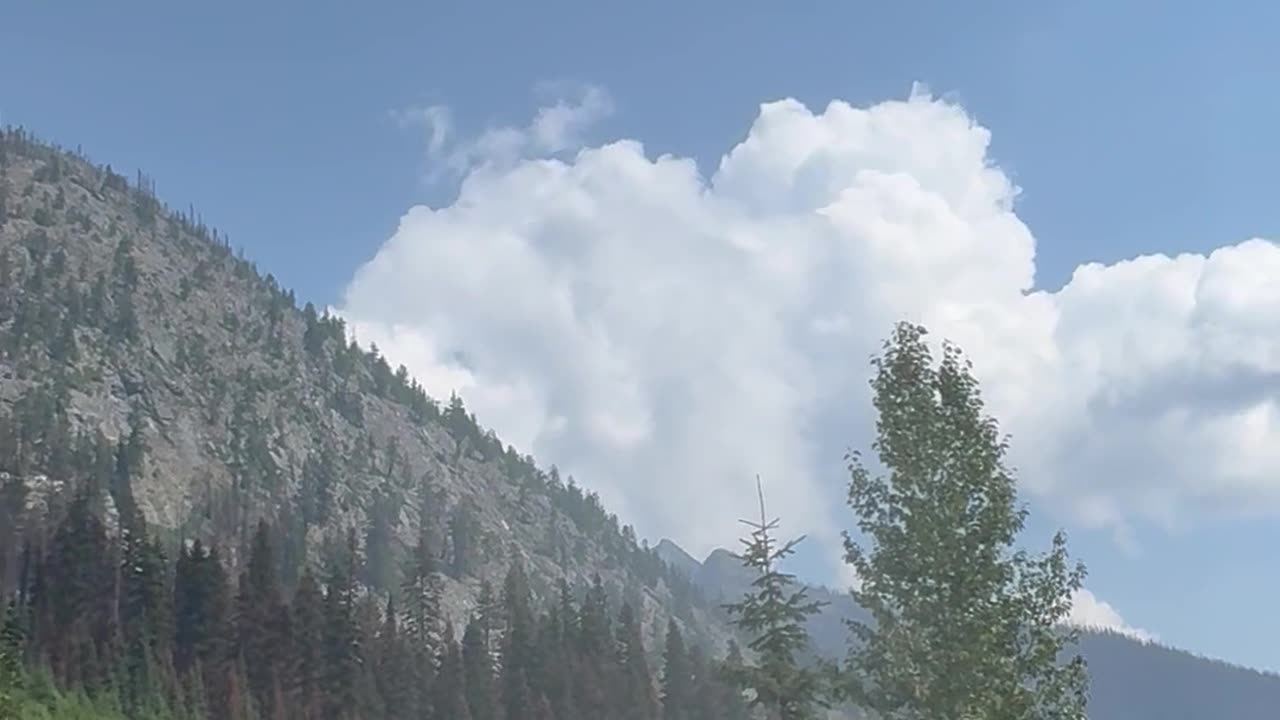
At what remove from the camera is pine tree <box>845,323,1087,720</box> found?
79.3ft

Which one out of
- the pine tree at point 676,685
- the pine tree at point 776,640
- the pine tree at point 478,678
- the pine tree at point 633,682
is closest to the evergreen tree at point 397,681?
the pine tree at point 478,678

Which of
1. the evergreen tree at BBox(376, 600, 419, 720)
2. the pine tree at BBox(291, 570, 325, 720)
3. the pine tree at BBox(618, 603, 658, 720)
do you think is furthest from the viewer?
the pine tree at BBox(618, 603, 658, 720)

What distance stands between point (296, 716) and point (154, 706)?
1138 centimetres

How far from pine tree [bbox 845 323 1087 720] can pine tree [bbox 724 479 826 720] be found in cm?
1132

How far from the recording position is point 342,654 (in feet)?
373

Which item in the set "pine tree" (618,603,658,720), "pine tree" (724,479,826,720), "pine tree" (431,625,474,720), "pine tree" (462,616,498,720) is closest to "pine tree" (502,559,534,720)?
"pine tree" (462,616,498,720)

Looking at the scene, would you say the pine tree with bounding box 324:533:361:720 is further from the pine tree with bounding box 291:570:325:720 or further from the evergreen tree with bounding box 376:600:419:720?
the evergreen tree with bounding box 376:600:419:720

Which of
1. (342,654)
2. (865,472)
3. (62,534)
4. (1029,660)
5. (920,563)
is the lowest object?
(1029,660)

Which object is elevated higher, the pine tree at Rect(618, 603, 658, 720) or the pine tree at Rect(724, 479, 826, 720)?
the pine tree at Rect(618, 603, 658, 720)

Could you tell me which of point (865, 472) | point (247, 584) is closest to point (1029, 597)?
point (865, 472)

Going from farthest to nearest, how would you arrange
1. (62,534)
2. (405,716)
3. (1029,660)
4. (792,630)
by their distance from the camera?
1. (405,716)
2. (62,534)
3. (792,630)
4. (1029,660)

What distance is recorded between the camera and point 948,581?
25.2 meters

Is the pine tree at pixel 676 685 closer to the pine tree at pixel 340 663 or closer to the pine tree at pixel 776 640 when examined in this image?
the pine tree at pixel 340 663

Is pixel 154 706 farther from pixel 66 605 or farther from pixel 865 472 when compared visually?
pixel 865 472
